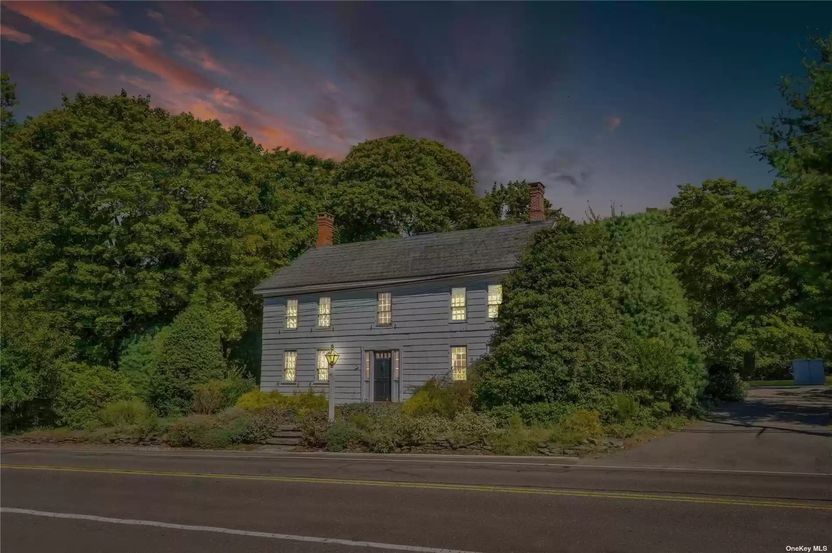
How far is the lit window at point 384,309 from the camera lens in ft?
98.7

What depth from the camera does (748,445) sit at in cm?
1680

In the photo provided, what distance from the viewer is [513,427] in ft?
60.5

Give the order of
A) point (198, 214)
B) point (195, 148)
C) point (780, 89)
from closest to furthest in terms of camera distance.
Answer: point (780, 89) < point (198, 214) < point (195, 148)

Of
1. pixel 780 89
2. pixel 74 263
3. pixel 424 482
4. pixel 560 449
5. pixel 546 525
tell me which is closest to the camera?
pixel 546 525

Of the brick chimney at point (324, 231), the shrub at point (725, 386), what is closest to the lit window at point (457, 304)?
the brick chimney at point (324, 231)

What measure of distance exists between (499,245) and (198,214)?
16023 millimetres

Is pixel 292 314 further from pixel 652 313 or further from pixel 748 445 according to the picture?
pixel 748 445

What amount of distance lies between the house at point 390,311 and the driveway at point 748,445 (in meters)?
10.4

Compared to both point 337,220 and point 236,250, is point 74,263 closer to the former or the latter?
point 236,250

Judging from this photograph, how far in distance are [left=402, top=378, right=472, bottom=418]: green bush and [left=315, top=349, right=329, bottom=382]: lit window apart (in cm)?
834

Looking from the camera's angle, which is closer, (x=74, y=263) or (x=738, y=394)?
(x=74, y=263)

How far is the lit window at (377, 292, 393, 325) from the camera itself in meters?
30.1

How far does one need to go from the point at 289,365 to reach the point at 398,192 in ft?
60.4

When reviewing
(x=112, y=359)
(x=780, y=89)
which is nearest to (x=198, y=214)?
(x=112, y=359)
